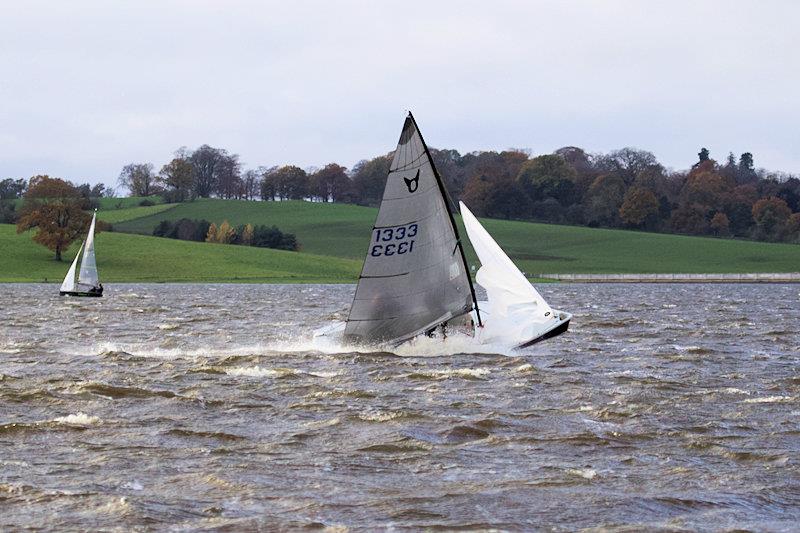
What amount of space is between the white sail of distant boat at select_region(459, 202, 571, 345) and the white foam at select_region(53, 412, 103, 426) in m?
13.9

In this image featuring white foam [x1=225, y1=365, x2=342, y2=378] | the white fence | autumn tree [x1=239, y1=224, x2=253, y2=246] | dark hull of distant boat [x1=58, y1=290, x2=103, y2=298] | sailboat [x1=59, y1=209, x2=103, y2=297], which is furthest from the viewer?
autumn tree [x1=239, y1=224, x2=253, y2=246]

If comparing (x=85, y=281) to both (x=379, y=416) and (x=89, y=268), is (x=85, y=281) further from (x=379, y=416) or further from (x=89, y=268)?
(x=379, y=416)

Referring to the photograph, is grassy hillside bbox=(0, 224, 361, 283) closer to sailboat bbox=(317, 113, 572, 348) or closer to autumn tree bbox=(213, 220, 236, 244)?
autumn tree bbox=(213, 220, 236, 244)

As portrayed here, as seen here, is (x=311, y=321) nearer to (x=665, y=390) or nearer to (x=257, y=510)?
(x=665, y=390)

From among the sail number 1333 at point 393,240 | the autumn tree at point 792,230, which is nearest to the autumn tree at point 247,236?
the autumn tree at point 792,230

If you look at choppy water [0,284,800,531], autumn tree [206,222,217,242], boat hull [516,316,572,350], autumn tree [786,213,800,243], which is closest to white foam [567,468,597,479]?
choppy water [0,284,800,531]

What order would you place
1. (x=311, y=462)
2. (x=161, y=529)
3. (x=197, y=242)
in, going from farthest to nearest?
(x=197, y=242), (x=311, y=462), (x=161, y=529)

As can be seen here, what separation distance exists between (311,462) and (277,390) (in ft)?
26.1

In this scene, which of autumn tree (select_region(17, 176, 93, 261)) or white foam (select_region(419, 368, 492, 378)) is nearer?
white foam (select_region(419, 368, 492, 378))

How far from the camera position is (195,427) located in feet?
65.8

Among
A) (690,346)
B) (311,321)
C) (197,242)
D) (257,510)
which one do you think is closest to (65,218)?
(197,242)

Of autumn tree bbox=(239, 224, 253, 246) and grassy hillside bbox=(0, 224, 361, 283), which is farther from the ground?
autumn tree bbox=(239, 224, 253, 246)

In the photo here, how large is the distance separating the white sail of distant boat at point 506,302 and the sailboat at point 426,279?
0.09ft

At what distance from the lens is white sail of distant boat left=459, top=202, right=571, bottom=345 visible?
106 ft
